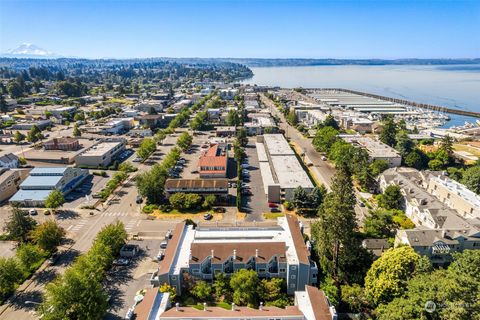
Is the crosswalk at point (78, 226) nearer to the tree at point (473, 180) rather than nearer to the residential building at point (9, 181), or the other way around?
the residential building at point (9, 181)

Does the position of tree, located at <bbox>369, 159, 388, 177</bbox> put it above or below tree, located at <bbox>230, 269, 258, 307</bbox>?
above

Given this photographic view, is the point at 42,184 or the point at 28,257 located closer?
the point at 28,257

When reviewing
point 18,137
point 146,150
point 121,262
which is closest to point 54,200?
point 121,262

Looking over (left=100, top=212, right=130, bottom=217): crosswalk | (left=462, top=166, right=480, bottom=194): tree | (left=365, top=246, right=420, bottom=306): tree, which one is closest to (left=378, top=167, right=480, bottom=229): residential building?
(left=462, top=166, right=480, bottom=194): tree

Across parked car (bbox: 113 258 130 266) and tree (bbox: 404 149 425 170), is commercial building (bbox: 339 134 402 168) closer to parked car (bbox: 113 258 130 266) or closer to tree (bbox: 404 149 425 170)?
tree (bbox: 404 149 425 170)

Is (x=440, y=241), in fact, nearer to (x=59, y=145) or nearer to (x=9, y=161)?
(x=9, y=161)

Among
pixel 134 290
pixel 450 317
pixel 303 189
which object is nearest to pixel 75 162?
pixel 134 290
